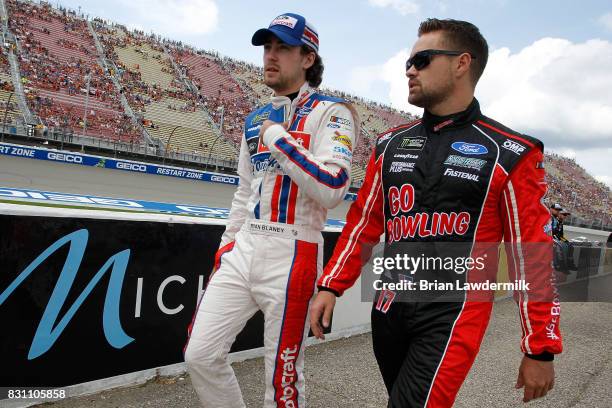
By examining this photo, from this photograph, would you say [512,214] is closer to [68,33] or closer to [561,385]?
[561,385]

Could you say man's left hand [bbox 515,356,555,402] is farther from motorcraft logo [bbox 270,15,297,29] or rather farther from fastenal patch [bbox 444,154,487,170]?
motorcraft logo [bbox 270,15,297,29]

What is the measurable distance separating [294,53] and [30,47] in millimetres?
34445

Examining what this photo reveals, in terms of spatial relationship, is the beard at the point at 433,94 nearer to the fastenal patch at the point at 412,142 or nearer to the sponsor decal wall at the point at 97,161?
the fastenal patch at the point at 412,142

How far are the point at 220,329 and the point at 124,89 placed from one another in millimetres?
33788

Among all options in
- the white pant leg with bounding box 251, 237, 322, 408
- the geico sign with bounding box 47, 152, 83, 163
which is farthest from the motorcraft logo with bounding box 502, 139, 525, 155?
the geico sign with bounding box 47, 152, 83, 163

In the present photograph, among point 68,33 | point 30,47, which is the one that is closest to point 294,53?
point 30,47

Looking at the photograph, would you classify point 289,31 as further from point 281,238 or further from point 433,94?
point 281,238

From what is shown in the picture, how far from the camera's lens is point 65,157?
53.7ft

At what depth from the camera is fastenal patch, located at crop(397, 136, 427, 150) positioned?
2.19 m

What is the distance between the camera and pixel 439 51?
6.93 ft

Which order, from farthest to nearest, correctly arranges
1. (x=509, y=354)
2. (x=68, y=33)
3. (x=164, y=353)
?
(x=68, y=33) < (x=509, y=354) < (x=164, y=353)

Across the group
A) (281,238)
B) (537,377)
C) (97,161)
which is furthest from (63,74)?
(537,377)

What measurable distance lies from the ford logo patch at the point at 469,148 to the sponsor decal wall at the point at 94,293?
2516mm

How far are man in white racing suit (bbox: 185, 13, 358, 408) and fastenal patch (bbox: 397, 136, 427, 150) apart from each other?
0.31 metres
